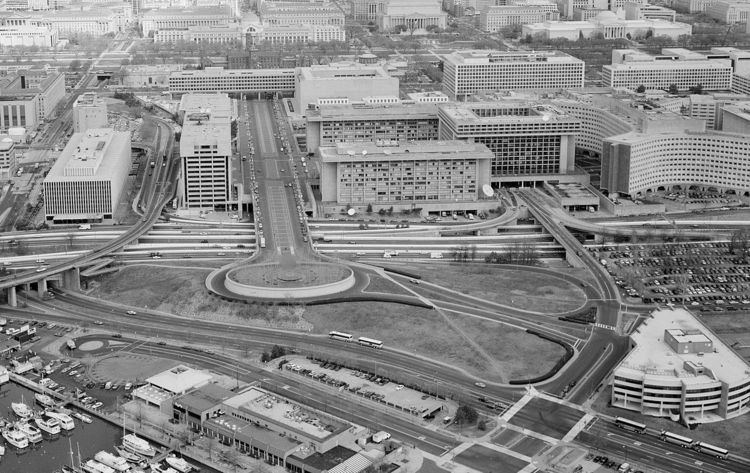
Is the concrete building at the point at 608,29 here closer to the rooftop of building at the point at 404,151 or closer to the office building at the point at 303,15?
the office building at the point at 303,15

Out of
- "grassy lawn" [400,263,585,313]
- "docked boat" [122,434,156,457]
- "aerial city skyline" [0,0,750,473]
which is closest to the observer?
"docked boat" [122,434,156,457]

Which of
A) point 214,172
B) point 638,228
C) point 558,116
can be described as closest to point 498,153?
point 558,116

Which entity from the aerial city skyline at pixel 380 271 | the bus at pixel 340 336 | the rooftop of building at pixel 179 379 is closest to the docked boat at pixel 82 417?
the aerial city skyline at pixel 380 271

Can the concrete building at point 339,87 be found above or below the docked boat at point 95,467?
above

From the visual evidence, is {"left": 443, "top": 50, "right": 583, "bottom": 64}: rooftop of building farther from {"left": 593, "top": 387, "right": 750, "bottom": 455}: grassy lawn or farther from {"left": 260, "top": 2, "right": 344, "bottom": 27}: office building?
{"left": 593, "top": 387, "right": 750, "bottom": 455}: grassy lawn

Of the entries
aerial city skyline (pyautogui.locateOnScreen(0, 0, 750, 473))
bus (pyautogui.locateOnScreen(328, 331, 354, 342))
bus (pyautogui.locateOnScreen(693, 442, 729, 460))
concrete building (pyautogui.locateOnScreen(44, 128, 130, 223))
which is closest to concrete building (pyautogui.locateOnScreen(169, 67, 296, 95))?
aerial city skyline (pyautogui.locateOnScreen(0, 0, 750, 473))

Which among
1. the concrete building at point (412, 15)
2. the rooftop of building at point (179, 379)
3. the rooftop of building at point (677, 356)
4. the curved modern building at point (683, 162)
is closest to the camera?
the rooftop of building at point (677, 356)
